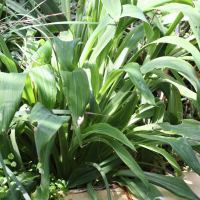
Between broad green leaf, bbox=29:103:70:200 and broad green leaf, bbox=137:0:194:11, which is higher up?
broad green leaf, bbox=137:0:194:11

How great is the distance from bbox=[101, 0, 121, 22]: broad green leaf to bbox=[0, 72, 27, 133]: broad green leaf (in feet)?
1.17

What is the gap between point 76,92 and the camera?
1.99ft

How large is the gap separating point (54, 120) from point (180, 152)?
1.32ft

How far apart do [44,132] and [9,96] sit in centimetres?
14

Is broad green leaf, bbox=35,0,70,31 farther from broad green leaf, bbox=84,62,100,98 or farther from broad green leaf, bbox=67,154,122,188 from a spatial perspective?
broad green leaf, bbox=67,154,122,188

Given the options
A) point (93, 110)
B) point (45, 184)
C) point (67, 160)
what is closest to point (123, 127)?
point (93, 110)

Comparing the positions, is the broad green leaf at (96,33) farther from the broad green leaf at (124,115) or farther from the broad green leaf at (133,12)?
the broad green leaf at (124,115)

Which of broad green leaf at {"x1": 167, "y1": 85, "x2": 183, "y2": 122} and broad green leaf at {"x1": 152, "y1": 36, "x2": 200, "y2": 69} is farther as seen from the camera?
broad green leaf at {"x1": 167, "y1": 85, "x2": 183, "y2": 122}

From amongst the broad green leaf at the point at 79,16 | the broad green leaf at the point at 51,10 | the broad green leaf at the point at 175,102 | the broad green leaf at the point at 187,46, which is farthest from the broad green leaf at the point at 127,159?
the broad green leaf at the point at 51,10

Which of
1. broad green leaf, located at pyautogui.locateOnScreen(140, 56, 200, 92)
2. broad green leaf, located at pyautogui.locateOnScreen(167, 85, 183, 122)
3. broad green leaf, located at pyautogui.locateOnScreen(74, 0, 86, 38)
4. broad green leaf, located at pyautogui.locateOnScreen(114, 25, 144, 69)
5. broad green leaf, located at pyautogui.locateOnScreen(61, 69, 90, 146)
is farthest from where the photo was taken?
broad green leaf, located at pyautogui.locateOnScreen(74, 0, 86, 38)

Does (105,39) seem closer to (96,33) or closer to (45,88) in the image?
(96,33)

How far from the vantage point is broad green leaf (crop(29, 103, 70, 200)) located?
0.48 metres

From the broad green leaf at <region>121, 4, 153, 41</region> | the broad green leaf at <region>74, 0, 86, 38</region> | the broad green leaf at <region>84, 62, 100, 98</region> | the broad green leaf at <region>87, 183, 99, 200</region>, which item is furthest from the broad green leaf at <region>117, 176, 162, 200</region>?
the broad green leaf at <region>74, 0, 86, 38</region>

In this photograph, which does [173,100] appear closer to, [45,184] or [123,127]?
[123,127]
